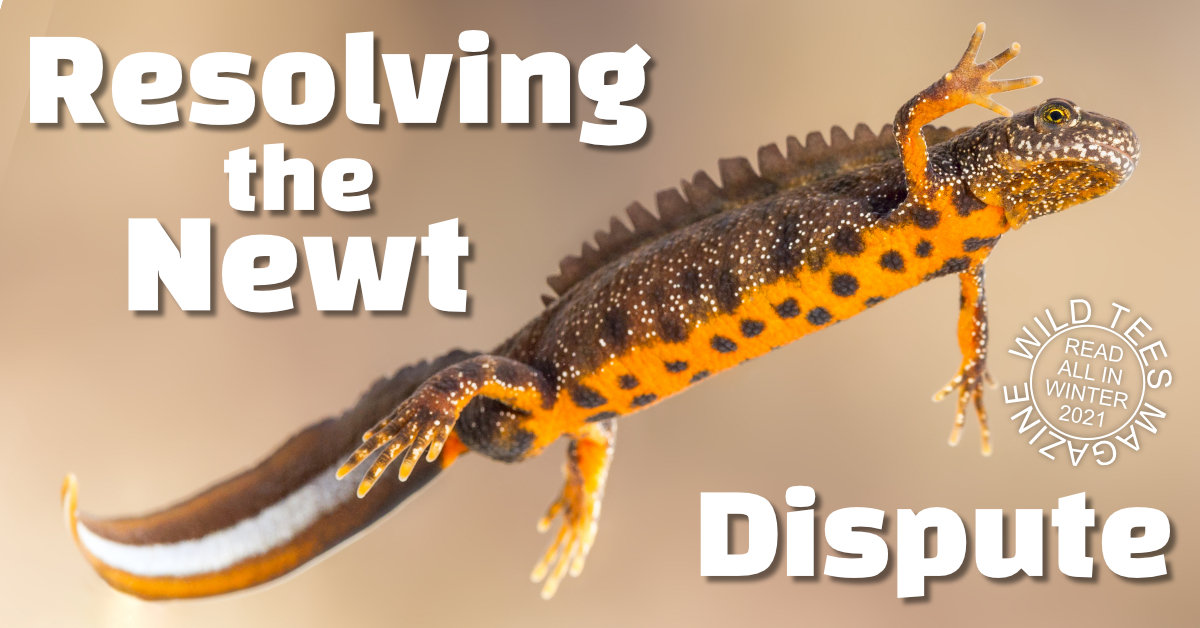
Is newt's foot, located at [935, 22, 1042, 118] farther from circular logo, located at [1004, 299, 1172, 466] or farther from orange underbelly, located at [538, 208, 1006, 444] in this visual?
circular logo, located at [1004, 299, 1172, 466]

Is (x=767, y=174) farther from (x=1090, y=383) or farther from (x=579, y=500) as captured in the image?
(x=1090, y=383)

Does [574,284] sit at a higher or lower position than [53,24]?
lower

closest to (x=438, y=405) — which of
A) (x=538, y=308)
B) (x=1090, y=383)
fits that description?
(x=538, y=308)

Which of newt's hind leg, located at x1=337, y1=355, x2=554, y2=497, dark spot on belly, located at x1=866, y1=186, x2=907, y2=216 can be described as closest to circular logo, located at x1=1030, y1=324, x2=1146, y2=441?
dark spot on belly, located at x1=866, y1=186, x2=907, y2=216

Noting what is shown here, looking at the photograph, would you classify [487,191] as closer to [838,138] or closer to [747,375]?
[747,375]

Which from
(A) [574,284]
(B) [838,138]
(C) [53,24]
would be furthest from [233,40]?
(B) [838,138]

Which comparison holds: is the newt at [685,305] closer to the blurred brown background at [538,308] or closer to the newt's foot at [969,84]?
the newt's foot at [969,84]
